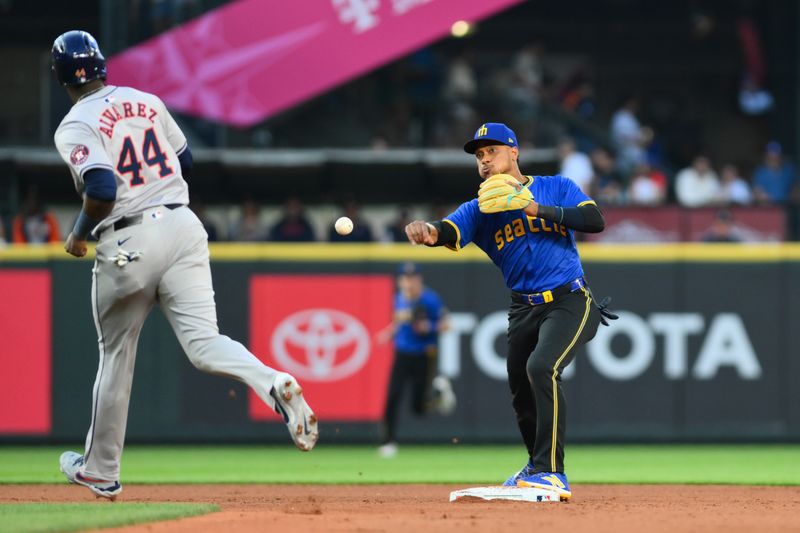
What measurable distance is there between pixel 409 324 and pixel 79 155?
7.29 m

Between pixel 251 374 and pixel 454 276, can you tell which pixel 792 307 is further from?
pixel 251 374

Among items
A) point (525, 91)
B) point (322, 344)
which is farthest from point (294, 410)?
point (525, 91)

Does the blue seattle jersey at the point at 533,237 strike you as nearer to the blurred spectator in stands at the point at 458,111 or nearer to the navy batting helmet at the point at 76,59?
the navy batting helmet at the point at 76,59

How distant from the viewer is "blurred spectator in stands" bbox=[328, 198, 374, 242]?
52.0 ft

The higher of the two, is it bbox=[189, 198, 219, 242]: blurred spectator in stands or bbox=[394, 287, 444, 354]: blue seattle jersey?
bbox=[189, 198, 219, 242]: blurred spectator in stands

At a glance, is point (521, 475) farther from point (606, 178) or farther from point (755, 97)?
point (755, 97)

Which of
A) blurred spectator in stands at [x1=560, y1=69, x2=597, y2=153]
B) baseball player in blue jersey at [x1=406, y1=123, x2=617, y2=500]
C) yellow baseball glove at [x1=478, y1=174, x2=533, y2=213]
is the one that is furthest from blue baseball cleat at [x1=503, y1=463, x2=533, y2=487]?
blurred spectator in stands at [x1=560, y1=69, x2=597, y2=153]

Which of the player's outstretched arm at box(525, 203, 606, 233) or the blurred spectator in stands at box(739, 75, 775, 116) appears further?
the blurred spectator in stands at box(739, 75, 775, 116)

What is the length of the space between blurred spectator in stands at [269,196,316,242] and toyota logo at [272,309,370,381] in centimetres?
144

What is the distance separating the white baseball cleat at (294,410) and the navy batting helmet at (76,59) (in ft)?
6.27

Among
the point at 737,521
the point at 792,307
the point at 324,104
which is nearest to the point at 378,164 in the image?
the point at 324,104

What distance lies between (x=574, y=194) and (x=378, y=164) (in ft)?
31.0

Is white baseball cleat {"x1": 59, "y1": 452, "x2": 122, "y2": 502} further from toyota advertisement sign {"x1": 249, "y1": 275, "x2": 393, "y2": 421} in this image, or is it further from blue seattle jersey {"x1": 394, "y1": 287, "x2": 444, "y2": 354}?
toyota advertisement sign {"x1": 249, "y1": 275, "x2": 393, "y2": 421}

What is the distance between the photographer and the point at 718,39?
71.4 feet
